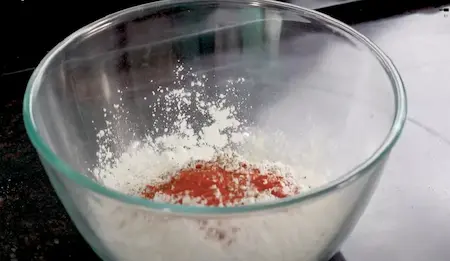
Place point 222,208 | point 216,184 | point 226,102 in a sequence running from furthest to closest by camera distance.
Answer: point 226,102, point 216,184, point 222,208

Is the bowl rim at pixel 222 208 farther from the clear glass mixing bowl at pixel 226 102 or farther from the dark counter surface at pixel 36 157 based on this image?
the dark counter surface at pixel 36 157

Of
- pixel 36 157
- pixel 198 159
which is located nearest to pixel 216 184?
pixel 198 159

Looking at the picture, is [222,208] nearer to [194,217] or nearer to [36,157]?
[194,217]

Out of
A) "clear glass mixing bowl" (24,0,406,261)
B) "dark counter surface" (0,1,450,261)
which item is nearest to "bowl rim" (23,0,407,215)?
"clear glass mixing bowl" (24,0,406,261)

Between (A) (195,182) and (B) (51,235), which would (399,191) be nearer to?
(A) (195,182)

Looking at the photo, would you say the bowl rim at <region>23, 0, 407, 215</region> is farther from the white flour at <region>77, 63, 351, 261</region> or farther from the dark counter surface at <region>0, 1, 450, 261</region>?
the dark counter surface at <region>0, 1, 450, 261</region>

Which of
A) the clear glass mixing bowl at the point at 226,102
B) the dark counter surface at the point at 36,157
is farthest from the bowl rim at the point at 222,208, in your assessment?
the dark counter surface at the point at 36,157
